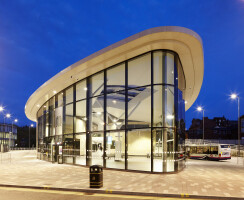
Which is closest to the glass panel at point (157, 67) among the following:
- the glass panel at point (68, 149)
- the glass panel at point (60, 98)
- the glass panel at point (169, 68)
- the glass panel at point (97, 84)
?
the glass panel at point (169, 68)

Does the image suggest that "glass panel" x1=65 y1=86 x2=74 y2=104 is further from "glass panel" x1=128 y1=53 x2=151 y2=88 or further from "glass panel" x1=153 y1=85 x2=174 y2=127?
"glass panel" x1=153 y1=85 x2=174 y2=127

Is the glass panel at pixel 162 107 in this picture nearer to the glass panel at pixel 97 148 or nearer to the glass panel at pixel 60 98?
the glass panel at pixel 97 148

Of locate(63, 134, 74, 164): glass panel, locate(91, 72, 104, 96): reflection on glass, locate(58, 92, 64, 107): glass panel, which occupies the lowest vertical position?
locate(63, 134, 74, 164): glass panel

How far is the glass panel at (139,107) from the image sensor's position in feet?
53.6

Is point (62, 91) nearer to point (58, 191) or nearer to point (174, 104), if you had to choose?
point (174, 104)

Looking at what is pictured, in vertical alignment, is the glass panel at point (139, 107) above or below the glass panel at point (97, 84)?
below

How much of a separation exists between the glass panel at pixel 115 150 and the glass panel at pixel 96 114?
4.20ft

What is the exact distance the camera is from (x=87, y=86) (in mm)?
21125

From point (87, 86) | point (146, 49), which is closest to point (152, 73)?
point (146, 49)

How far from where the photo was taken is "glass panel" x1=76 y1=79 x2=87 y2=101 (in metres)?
21.5

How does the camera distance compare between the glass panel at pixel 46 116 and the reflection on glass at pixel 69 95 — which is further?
the glass panel at pixel 46 116

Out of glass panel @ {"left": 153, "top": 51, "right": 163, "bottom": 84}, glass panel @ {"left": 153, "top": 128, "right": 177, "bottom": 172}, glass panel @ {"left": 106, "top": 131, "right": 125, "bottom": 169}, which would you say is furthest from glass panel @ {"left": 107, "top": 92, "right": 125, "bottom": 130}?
glass panel @ {"left": 153, "top": 128, "right": 177, "bottom": 172}

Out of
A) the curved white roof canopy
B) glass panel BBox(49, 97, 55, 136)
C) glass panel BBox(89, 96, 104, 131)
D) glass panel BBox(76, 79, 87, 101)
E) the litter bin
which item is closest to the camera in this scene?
the litter bin

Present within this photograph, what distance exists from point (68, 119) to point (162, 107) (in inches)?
410
